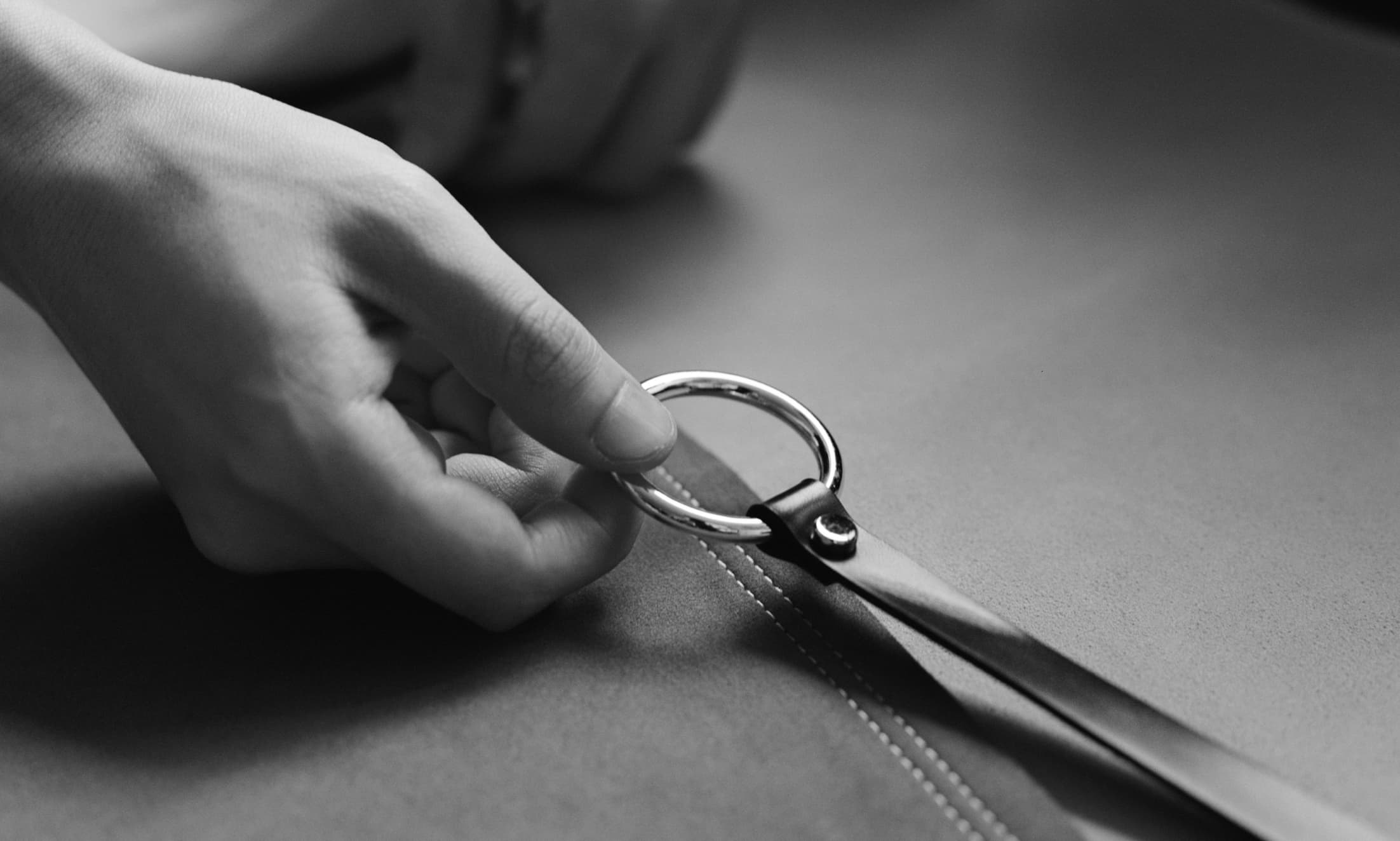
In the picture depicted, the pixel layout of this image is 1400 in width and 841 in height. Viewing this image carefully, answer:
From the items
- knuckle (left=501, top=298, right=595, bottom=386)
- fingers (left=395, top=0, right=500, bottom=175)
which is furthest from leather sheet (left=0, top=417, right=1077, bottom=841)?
fingers (left=395, top=0, right=500, bottom=175)

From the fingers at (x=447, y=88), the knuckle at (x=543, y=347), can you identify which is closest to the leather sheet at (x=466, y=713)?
the knuckle at (x=543, y=347)

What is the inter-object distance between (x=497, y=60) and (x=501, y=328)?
495 millimetres

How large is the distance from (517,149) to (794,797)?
24.2 inches

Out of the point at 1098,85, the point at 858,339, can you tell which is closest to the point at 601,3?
the point at 858,339

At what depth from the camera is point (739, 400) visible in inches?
23.8

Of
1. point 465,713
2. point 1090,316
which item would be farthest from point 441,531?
point 1090,316

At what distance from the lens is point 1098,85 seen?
3.40ft

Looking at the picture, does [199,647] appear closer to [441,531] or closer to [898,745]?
[441,531]

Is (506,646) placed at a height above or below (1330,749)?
below

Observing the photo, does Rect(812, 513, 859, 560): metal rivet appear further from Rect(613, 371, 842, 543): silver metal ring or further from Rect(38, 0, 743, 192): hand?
Rect(38, 0, 743, 192): hand

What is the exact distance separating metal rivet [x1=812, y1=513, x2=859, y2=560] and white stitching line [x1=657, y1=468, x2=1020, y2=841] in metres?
0.04

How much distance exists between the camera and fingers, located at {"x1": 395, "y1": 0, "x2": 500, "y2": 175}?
0.89 m

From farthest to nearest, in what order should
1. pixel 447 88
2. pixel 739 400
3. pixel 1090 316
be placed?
pixel 447 88, pixel 1090 316, pixel 739 400

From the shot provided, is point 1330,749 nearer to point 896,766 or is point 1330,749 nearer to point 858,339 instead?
point 896,766
